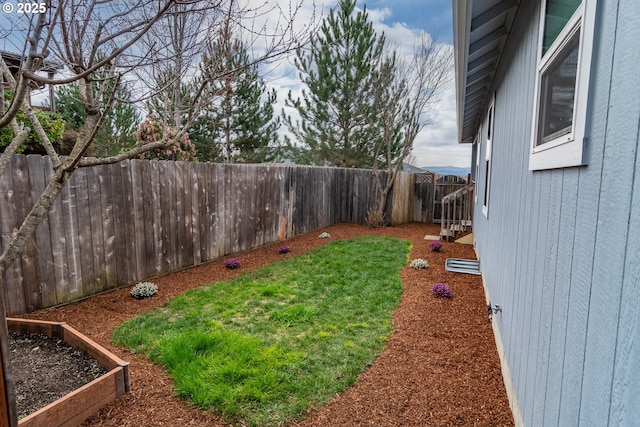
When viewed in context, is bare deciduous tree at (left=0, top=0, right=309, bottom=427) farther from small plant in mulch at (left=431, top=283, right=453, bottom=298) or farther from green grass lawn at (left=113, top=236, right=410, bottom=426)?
small plant in mulch at (left=431, top=283, right=453, bottom=298)

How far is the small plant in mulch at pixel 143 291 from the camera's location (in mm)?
4203

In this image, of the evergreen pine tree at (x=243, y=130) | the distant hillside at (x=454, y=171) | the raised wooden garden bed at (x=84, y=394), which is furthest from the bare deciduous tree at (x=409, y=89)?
the raised wooden garden bed at (x=84, y=394)

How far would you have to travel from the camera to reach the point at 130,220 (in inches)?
180

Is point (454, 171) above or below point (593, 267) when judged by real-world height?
above

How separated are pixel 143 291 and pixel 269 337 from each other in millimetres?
1958

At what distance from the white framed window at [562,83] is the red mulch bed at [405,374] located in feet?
5.30

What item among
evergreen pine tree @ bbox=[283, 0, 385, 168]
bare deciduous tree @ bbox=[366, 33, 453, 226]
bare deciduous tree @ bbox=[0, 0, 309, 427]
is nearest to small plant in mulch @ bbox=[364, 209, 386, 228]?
bare deciduous tree @ bbox=[366, 33, 453, 226]

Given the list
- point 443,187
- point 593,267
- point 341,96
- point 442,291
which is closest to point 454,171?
point 443,187

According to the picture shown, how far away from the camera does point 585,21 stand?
1270 millimetres

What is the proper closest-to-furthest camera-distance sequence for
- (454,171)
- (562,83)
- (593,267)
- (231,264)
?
(593,267), (562,83), (231,264), (454,171)

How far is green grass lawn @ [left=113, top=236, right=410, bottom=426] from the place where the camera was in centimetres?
238

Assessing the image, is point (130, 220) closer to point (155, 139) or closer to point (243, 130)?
point (155, 139)

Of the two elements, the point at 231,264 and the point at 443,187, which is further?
the point at 443,187

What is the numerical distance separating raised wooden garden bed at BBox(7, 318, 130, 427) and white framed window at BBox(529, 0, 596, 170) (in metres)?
2.80
